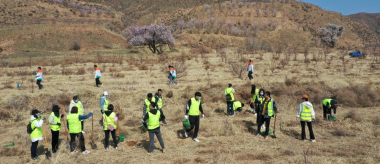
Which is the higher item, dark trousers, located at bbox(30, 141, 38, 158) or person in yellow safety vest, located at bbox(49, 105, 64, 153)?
person in yellow safety vest, located at bbox(49, 105, 64, 153)

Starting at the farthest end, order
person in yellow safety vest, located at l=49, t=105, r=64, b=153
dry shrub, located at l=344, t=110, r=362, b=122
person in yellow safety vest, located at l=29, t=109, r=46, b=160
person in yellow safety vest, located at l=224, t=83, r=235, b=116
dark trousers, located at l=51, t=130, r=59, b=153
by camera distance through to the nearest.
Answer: person in yellow safety vest, located at l=224, t=83, r=235, b=116 → dry shrub, located at l=344, t=110, r=362, b=122 → dark trousers, located at l=51, t=130, r=59, b=153 → person in yellow safety vest, located at l=49, t=105, r=64, b=153 → person in yellow safety vest, located at l=29, t=109, r=46, b=160

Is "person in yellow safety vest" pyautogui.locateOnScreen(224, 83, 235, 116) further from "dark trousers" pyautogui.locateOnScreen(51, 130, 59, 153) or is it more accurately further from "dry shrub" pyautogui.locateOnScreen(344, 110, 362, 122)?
"dark trousers" pyautogui.locateOnScreen(51, 130, 59, 153)

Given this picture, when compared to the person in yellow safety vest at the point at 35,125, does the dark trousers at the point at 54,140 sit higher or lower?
lower

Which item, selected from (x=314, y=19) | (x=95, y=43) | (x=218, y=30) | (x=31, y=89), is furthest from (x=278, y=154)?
(x=314, y=19)

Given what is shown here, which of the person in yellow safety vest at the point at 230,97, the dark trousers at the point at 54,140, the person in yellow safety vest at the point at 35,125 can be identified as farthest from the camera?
the person in yellow safety vest at the point at 230,97

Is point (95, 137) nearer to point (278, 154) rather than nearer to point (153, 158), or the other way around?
point (153, 158)

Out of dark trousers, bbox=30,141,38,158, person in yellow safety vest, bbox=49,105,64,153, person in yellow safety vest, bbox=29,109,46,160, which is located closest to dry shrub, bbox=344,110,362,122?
person in yellow safety vest, bbox=49,105,64,153

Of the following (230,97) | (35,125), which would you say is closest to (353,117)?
(230,97)

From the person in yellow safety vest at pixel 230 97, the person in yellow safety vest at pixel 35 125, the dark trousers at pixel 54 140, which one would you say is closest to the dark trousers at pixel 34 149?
the person in yellow safety vest at pixel 35 125

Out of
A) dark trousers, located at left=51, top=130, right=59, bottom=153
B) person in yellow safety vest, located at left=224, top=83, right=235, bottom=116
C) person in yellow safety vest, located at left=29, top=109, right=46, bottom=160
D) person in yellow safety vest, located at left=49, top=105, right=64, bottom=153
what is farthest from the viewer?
person in yellow safety vest, located at left=224, top=83, right=235, bottom=116

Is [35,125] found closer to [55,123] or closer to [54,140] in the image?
[55,123]

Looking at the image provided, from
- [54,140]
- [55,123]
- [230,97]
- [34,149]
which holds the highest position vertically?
[230,97]

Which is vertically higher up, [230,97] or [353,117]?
[230,97]

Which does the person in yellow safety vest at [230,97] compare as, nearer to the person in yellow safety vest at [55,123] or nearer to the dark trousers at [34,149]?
the person in yellow safety vest at [55,123]
